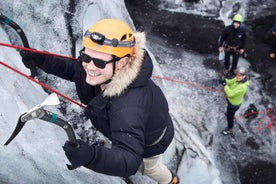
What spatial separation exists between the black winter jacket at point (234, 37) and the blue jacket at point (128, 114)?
4734 mm

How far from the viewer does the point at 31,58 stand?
336 centimetres

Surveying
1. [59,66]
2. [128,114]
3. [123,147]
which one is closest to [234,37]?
[59,66]

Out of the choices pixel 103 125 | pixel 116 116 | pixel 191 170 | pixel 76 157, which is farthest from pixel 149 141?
pixel 191 170

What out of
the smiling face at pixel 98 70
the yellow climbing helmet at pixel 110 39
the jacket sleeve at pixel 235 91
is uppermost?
the yellow climbing helmet at pixel 110 39

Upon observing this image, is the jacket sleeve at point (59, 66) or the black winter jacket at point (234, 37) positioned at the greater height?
the jacket sleeve at point (59, 66)

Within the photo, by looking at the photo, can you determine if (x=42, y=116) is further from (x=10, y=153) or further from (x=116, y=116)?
(x=10, y=153)

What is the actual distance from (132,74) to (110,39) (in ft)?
0.99

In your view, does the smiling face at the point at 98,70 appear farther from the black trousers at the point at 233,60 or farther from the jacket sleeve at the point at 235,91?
the black trousers at the point at 233,60

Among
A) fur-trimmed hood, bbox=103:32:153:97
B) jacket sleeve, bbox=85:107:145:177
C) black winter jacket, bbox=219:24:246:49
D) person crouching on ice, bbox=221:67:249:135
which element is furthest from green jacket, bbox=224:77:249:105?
jacket sleeve, bbox=85:107:145:177

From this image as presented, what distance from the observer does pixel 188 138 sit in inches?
243

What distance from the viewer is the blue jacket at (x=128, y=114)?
251 centimetres

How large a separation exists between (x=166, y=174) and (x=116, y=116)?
1856 mm

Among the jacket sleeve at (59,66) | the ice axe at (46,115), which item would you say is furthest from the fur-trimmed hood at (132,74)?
the jacket sleeve at (59,66)

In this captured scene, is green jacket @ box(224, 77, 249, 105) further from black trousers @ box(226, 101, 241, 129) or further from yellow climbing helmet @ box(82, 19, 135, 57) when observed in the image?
yellow climbing helmet @ box(82, 19, 135, 57)
